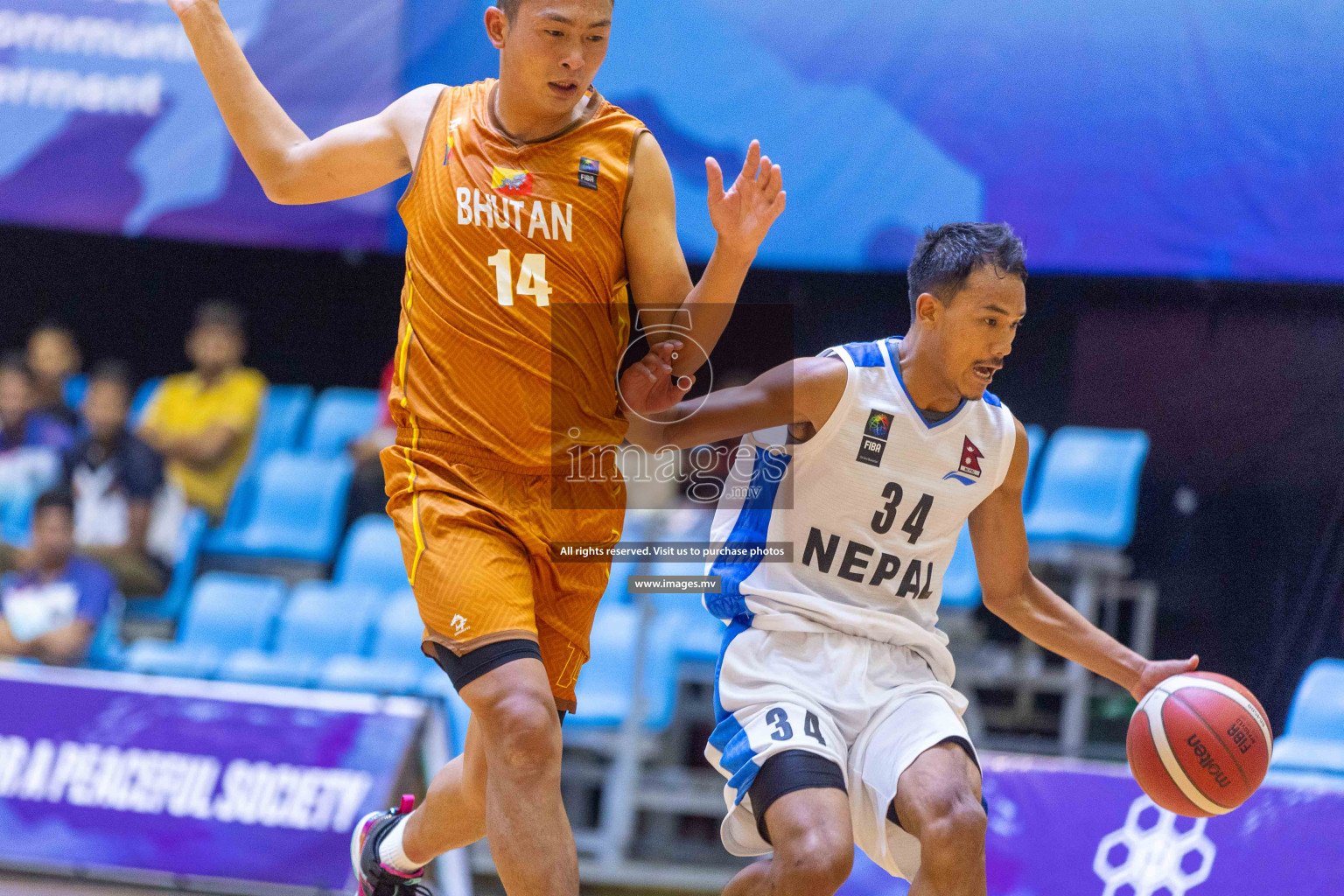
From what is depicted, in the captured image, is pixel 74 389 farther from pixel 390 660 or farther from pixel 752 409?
pixel 752 409

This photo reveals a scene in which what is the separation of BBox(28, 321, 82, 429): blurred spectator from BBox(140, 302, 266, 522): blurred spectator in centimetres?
57

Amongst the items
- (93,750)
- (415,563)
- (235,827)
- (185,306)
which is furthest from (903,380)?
(185,306)

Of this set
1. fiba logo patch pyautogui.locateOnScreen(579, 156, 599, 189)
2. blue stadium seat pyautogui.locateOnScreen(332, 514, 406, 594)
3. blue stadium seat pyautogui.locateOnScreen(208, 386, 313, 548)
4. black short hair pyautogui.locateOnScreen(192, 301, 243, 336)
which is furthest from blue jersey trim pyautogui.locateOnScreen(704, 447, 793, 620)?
black short hair pyautogui.locateOnScreen(192, 301, 243, 336)

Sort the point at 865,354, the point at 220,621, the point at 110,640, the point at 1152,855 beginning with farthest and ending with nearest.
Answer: the point at 220,621
the point at 110,640
the point at 1152,855
the point at 865,354

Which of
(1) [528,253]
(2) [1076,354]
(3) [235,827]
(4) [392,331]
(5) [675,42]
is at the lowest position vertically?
(3) [235,827]

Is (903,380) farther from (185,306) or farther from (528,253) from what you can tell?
(185,306)

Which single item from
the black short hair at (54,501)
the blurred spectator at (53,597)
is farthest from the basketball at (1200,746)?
the black short hair at (54,501)

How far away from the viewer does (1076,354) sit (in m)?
5.99

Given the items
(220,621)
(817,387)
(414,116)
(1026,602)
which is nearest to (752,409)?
(817,387)

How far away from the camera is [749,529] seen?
335 cm

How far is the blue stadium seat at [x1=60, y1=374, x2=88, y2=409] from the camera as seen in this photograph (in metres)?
7.68

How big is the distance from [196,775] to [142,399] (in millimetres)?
3234

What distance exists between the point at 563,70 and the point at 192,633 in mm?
4646

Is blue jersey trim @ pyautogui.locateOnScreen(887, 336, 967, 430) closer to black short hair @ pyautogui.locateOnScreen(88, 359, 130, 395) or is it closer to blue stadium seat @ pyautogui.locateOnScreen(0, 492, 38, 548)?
blue stadium seat @ pyautogui.locateOnScreen(0, 492, 38, 548)
